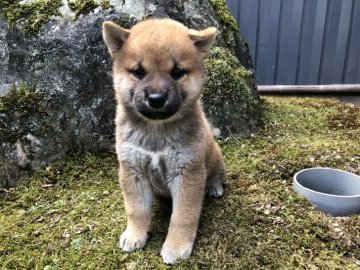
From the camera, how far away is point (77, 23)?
5.02 m

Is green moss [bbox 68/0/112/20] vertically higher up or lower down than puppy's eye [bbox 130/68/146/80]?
higher up

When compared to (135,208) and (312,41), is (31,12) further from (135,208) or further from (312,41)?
(312,41)

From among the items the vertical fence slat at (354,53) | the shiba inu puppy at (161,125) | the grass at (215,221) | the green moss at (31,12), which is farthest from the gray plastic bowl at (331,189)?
the vertical fence slat at (354,53)

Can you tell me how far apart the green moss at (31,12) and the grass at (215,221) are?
1.68 m

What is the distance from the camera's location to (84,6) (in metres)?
5.05

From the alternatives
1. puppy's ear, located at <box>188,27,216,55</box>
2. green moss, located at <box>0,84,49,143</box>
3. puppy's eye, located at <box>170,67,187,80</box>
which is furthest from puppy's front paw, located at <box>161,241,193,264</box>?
green moss, located at <box>0,84,49,143</box>

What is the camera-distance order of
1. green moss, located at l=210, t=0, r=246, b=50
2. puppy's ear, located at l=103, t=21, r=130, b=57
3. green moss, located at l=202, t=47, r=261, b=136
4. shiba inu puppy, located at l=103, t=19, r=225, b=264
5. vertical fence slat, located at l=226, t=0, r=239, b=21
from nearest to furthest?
shiba inu puppy, located at l=103, t=19, r=225, b=264, puppy's ear, located at l=103, t=21, r=130, b=57, green moss, located at l=202, t=47, r=261, b=136, green moss, located at l=210, t=0, r=246, b=50, vertical fence slat, located at l=226, t=0, r=239, b=21

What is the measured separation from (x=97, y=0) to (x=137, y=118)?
7.81 feet

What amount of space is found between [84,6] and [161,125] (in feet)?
8.01

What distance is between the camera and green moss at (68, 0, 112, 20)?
504cm

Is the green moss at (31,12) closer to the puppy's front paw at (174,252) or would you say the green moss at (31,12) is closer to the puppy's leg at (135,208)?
the puppy's leg at (135,208)

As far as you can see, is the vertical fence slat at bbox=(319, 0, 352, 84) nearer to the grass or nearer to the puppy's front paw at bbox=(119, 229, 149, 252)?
the grass

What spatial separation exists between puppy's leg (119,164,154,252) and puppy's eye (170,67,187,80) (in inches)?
34.3

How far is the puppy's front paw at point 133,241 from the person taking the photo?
3.54m
